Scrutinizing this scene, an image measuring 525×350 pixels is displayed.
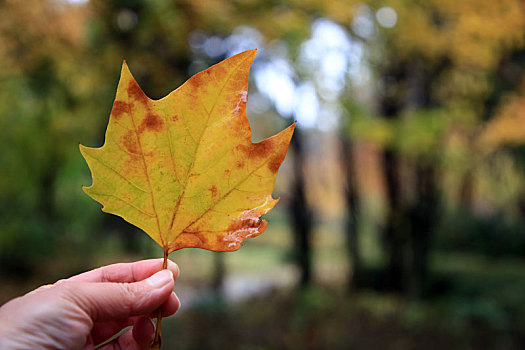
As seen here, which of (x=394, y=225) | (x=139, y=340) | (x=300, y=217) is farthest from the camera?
(x=300, y=217)

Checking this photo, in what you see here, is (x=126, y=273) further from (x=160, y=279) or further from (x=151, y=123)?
(x=151, y=123)

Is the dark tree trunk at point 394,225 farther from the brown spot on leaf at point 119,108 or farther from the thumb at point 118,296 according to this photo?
the brown spot on leaf at point 119,108

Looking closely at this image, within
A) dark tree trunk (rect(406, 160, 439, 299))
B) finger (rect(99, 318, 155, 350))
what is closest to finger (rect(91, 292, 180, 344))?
finger (rect(99, 318, 155, 350))

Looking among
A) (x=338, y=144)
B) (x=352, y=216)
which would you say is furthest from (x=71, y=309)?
(x=338, y=144)

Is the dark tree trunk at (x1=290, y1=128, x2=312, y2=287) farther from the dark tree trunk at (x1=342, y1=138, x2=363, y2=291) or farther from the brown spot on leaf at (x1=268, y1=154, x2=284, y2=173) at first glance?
the brown spot on leaf at (x1=268, y1=154, x2=284, y2=173)

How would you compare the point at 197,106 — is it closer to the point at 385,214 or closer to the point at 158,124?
the point at 158,124
